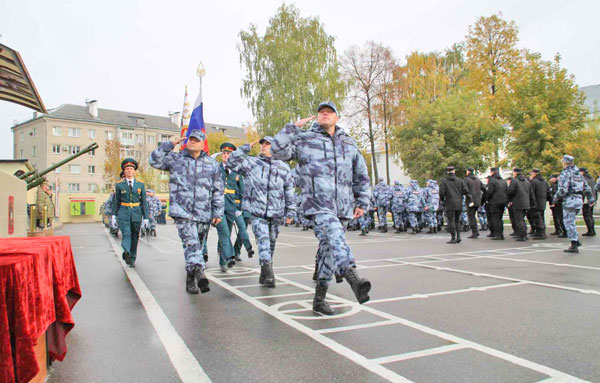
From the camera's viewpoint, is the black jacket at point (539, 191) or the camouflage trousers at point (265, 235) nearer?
the camouflage trousers at point (265, 235)

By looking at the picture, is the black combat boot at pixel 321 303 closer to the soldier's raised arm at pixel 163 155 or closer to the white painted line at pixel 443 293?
the white painted line at pixel 443 293

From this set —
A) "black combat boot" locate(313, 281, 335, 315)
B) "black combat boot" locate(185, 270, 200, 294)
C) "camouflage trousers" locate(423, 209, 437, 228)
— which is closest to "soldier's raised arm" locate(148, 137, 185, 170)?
"black combat boot" locate(185, 270, 200, 294)

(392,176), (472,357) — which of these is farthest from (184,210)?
(392,176)

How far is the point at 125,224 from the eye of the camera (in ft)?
29.1

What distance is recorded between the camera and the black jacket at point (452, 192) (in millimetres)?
13516

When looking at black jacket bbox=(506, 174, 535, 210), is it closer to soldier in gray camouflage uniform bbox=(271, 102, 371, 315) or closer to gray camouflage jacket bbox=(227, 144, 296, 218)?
gray camouflage jacket bbox=(227, 144, 296, 218)

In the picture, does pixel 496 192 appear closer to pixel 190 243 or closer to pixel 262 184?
pixel 262 184

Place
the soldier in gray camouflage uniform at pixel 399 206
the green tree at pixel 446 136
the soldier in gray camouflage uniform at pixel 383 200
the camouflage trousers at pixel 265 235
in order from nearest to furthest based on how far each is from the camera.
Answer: the camouflage trousers at pixel 265 235 < the soldier in gray camouflage uniform at pixel 399 206 < the soldier in gray camouflage uniform at pixel 383 200 < the green tree at pixel 446 136

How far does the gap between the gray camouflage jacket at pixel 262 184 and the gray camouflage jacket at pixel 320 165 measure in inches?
80.9

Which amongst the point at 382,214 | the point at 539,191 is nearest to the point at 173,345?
the point at 539,191

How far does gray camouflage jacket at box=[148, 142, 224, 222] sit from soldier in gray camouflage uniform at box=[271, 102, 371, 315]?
180 centimetres

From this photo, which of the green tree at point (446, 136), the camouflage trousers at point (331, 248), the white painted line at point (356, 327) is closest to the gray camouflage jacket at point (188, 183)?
the camouflage trousers at point (331, 248)

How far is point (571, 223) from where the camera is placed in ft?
32.7

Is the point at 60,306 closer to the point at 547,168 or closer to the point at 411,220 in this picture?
the point at 411,220
